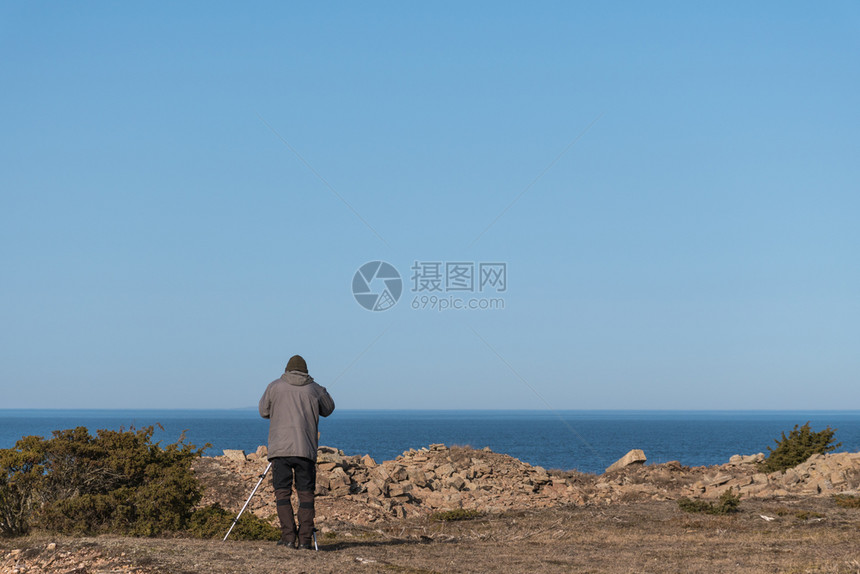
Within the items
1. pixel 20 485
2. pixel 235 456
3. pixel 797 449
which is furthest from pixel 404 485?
pixel 797 449

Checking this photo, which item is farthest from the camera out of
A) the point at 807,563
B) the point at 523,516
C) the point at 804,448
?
the point at 804,448

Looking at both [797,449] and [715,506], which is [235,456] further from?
[797,449]

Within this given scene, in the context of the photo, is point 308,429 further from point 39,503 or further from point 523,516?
point 523,516

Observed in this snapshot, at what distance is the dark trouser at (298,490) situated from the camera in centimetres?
1054

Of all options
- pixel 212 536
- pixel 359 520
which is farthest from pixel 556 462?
pixel 212 536

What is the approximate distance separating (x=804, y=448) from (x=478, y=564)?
2400 cm

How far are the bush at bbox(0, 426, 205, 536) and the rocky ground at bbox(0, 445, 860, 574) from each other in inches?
31.8

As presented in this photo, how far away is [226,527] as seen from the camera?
12547 mm

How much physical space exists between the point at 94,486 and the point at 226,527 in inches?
86.6

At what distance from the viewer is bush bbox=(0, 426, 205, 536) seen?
12055mm

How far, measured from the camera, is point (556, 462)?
6266 centimetres

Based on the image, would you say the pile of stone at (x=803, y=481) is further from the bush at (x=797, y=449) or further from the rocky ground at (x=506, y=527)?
the bush at (x=797, y=449)

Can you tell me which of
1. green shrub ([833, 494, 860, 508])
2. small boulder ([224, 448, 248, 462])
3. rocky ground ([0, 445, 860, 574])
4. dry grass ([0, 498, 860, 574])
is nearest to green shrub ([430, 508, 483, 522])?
rocky ground ([0, 445, 860, 574])

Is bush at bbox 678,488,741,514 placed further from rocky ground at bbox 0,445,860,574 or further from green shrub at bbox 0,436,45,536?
green shrub at bbox 0,436,45,536
